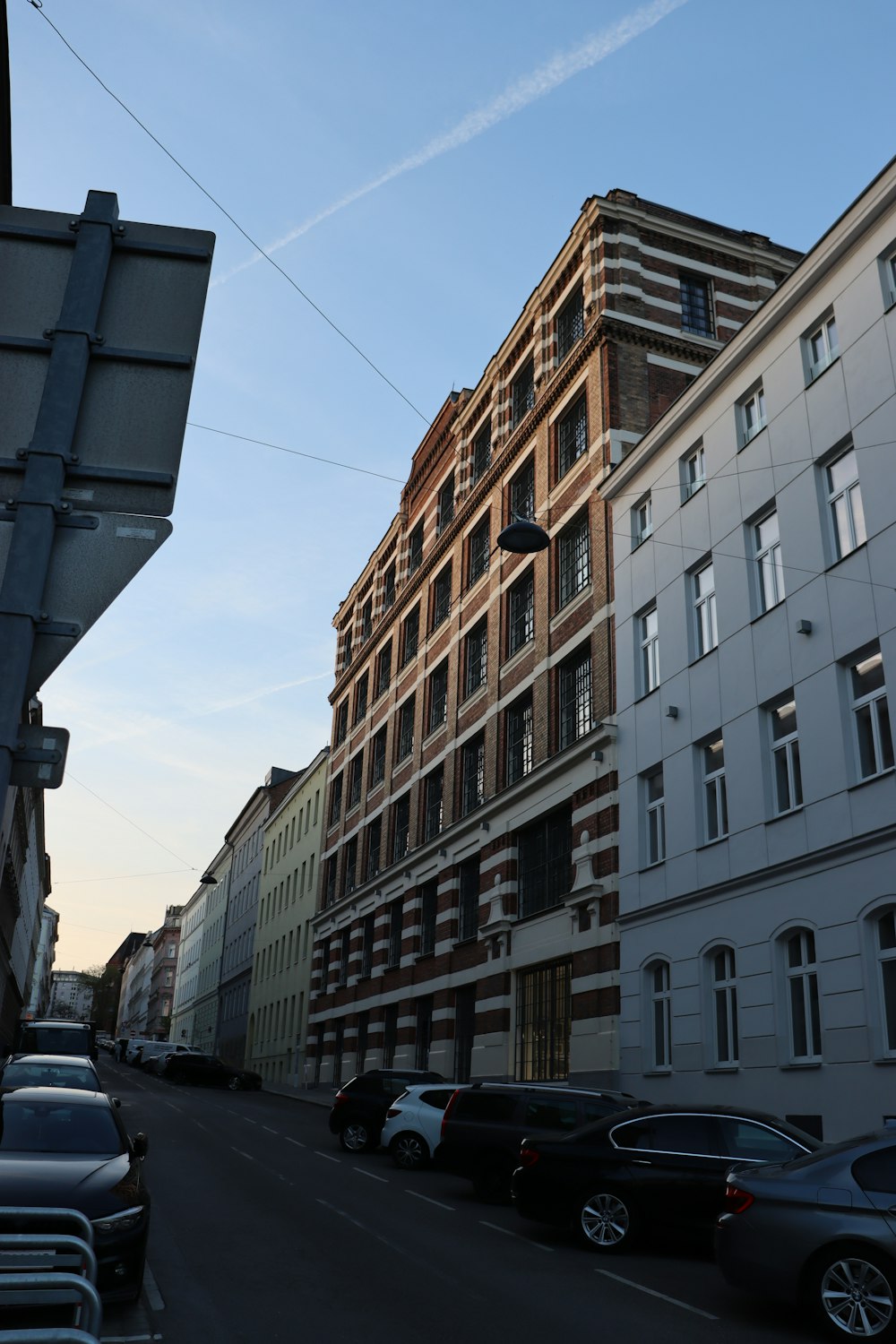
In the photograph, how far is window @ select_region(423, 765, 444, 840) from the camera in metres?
37.6

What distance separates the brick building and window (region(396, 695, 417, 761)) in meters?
0.11

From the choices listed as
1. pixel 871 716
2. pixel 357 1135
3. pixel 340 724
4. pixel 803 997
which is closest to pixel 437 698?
pixel 340 724

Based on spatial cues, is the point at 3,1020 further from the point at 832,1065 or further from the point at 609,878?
the point at 832,1065

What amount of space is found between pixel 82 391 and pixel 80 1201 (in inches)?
277

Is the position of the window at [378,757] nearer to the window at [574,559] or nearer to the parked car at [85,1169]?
the window at [574,559]

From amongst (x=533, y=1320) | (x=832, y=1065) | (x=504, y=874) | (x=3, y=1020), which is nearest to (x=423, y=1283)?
(x=533, y=1320)

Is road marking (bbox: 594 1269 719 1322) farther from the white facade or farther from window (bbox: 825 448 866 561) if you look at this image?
window (bbox: 825 448 866 561)

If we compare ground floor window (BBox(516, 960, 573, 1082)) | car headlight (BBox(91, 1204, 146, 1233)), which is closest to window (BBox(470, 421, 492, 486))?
ground floor window (BBox(516, 960, 573, 1082))

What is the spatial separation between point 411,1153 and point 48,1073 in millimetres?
6600

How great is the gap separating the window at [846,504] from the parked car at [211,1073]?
121 feet

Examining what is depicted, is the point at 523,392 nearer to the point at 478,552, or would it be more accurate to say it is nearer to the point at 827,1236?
the point at 478,552

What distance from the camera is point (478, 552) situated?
1487 inches

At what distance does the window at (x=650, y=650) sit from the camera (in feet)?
78.0

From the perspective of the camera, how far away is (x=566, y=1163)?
12.3 meters
